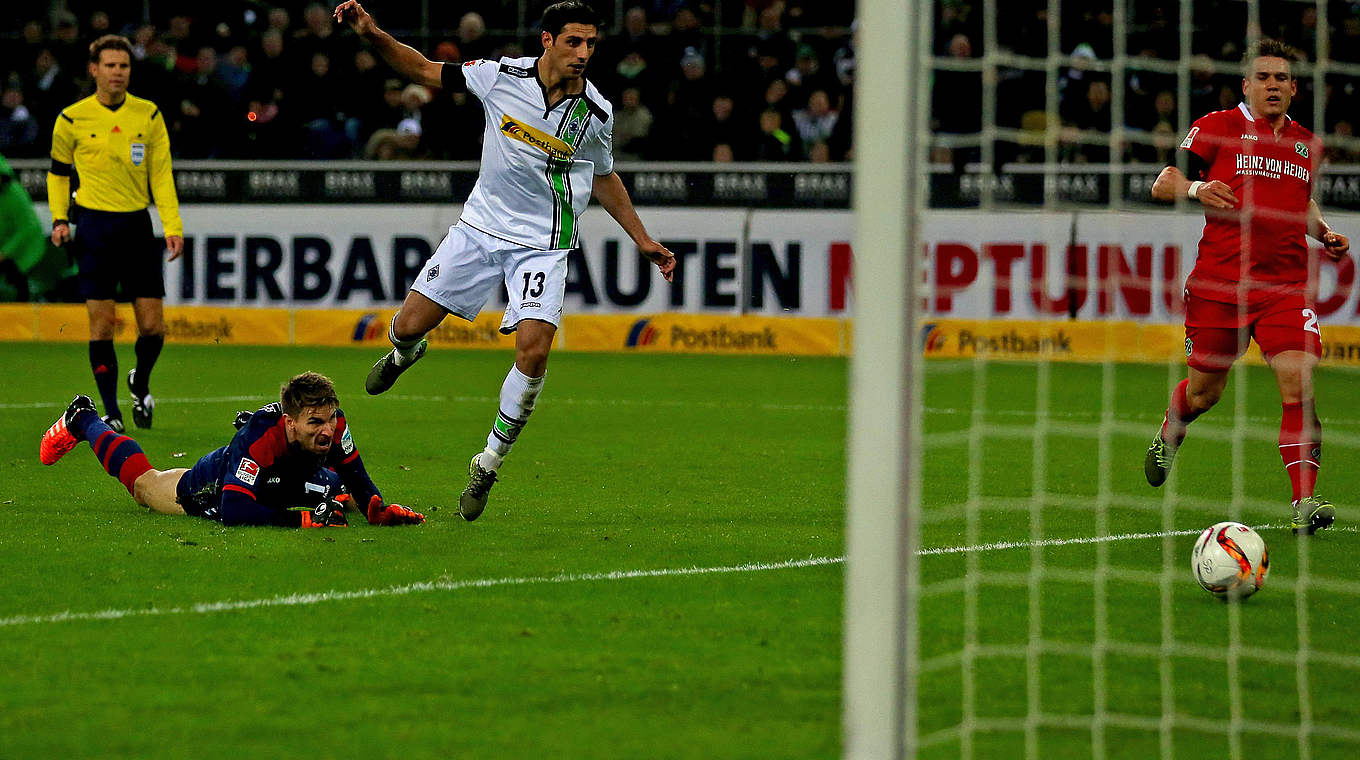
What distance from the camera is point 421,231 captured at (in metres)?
18.6

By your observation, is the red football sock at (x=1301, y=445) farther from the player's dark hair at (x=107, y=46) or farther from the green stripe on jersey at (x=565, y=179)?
the player's dark hair at (x=107, y=46)

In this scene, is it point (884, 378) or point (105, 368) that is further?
point (105, 368)

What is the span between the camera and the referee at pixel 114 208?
10.7m

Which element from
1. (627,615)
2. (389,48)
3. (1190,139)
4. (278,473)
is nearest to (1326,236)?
(1190,139)

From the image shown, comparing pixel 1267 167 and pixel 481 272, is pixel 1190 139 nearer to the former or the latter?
pixel 1267 167

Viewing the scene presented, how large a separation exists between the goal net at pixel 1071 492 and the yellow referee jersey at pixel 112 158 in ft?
16.9

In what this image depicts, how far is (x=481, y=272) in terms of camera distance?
7.59m

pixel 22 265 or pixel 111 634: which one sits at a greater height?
pixel 22 265

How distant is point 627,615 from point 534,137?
2747 millimetres

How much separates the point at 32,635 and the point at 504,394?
104 inches

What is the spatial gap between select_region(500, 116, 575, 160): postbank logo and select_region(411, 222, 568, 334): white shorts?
430 millimetres

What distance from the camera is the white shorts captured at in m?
7.34

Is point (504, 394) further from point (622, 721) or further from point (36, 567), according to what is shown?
point (622, 721)

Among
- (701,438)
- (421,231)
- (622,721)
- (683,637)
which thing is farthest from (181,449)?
(421,231)
